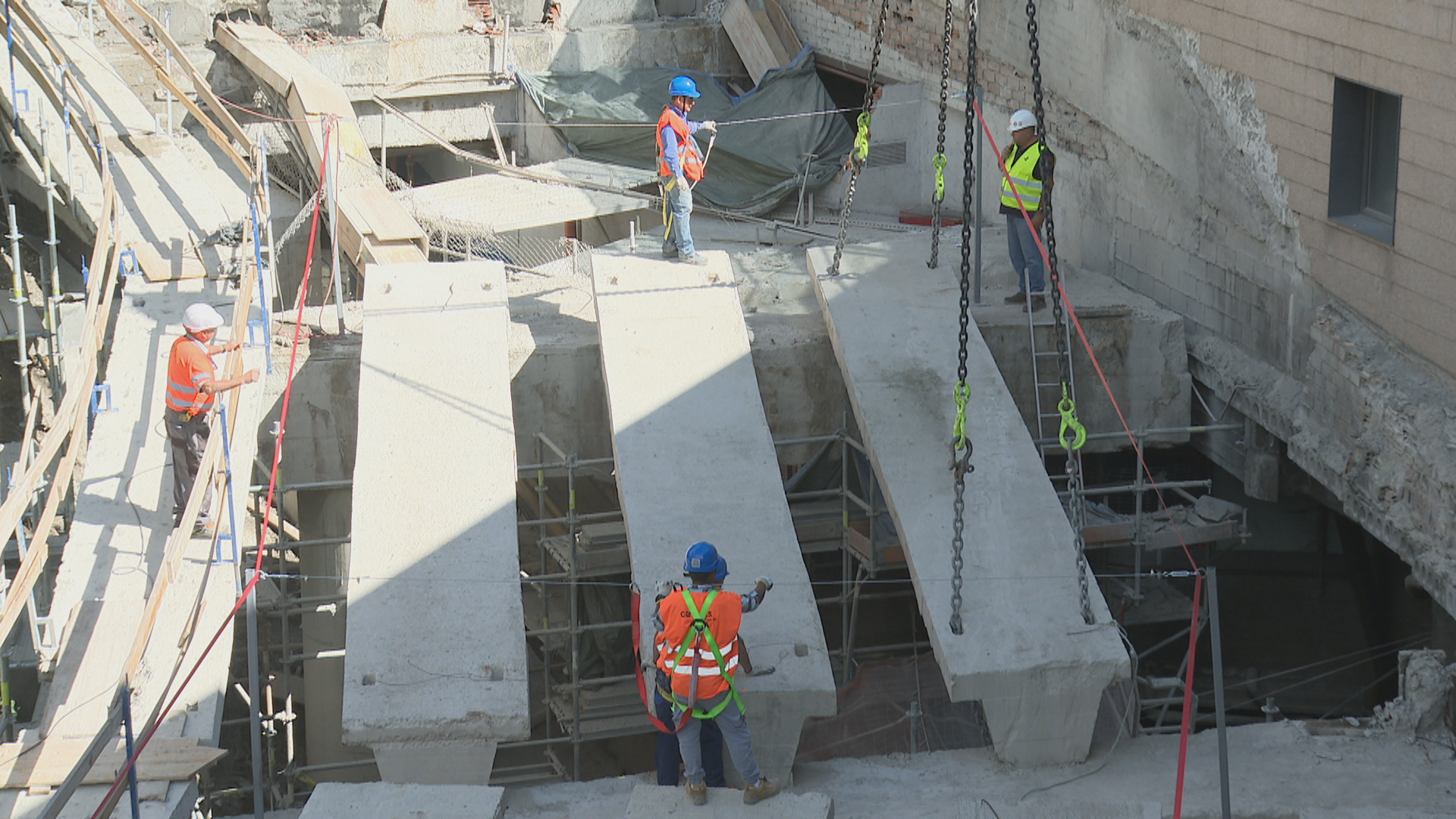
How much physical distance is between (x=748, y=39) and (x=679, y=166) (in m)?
7.60

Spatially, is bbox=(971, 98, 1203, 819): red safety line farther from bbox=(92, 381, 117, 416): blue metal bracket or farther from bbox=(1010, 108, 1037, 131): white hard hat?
bbox=(92, 381, 117, 416): blue metal bracket

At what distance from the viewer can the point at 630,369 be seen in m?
10.5

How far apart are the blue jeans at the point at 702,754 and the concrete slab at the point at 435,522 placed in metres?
0.75

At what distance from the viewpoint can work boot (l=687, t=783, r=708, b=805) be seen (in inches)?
280

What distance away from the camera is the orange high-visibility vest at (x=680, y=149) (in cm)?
1134

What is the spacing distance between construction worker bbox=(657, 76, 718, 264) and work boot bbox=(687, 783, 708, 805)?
18.0ft

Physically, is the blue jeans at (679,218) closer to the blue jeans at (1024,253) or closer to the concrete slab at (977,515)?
the concrete slab at (977,515)

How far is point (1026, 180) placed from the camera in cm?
1093

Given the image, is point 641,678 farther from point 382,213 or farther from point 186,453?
point 382,213

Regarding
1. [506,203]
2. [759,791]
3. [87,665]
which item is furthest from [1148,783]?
[506,203]

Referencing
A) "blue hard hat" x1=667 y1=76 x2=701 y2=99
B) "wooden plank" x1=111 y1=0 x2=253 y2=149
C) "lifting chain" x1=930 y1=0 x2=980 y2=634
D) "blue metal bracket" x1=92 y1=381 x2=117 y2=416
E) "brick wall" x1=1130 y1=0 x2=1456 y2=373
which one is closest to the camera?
"lifting chain" x1=930 y1=0 x2=980 y2=634

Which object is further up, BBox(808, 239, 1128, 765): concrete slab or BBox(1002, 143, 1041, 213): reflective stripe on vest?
BBox(1002, 143, 1041, 213): reflective stripe on vest

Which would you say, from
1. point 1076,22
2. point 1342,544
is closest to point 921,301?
point 1076,22

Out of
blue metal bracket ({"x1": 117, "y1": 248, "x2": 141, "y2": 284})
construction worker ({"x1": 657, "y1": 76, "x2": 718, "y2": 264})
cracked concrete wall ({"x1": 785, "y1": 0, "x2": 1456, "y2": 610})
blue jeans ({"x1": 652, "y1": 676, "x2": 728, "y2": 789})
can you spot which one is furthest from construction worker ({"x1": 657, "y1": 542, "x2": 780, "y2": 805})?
blue metal bracket ({"x1": 117, "y1": 248, "x2": 141, "y2": 284})
